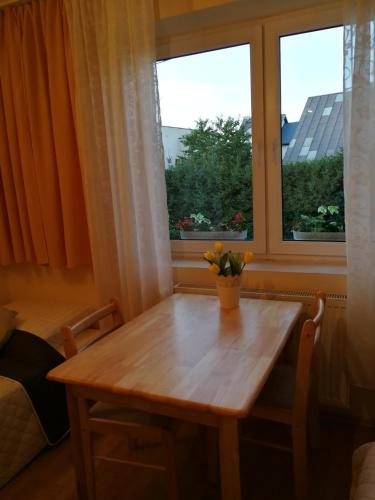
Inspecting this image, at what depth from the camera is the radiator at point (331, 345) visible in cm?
202

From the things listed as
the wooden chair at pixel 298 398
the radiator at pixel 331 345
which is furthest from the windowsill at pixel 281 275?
the wooden chair at pixel 298 398

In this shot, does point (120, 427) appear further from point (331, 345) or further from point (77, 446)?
point (331, 345)

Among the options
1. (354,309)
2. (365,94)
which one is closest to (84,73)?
(365,94)

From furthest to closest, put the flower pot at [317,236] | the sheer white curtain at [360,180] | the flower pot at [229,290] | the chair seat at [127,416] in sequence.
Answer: the flower pot at [317,236] → the flower pot at [229,290] → the sheer white curtain at [360,180] → the chair seat at [127,416]

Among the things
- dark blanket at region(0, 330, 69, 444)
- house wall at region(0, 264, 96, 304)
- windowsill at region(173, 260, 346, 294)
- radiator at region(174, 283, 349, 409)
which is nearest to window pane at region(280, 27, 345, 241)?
windowsill at region(173, 260, 346, 294)

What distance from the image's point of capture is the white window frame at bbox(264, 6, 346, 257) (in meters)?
2.09

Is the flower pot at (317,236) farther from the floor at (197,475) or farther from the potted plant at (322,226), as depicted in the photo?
the floor at (197,475)

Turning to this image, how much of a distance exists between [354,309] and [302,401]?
25.0 inches

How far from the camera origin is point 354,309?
1.89 meters

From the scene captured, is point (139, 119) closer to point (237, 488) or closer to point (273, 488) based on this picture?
point (237, 488)

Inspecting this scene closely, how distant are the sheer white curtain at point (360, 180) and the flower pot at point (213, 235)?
0.76 m

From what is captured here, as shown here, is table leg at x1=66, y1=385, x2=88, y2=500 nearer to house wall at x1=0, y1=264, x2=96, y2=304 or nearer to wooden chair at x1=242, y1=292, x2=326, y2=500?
wooden chair at x1=242, y1=292, x2=326, y2=500

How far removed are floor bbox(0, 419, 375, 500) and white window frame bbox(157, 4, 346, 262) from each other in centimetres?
102

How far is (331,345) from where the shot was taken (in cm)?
205
